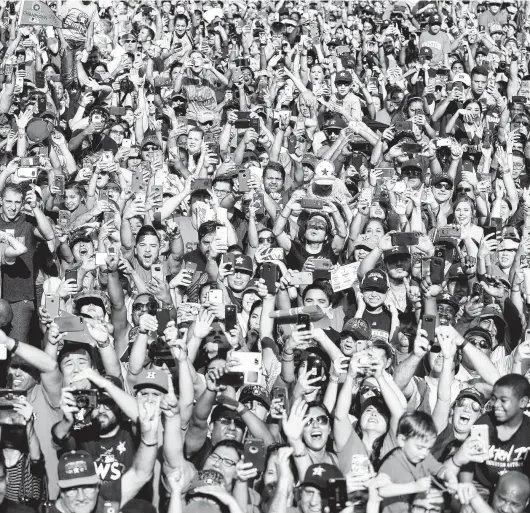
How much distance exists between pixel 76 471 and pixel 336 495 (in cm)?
119

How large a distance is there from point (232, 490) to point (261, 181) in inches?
165

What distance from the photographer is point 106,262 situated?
7625mm

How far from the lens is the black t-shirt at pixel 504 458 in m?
6.01

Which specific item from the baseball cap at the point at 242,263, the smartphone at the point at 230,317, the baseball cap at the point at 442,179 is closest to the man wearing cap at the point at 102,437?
the smartphone at the point at 230,317

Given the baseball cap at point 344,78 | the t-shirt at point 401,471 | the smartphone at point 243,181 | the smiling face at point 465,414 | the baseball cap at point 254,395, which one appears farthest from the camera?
the baseball cap at point 344,78

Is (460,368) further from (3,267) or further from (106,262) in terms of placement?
(3,267)

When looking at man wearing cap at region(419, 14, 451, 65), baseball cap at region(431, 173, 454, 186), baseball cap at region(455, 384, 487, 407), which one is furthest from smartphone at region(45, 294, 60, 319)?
man wearing cap at region(419, 14, 451, 65)

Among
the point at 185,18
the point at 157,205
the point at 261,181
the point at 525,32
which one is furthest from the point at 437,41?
the point at 157,205

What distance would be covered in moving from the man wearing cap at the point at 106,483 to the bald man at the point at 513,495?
1.66 metres

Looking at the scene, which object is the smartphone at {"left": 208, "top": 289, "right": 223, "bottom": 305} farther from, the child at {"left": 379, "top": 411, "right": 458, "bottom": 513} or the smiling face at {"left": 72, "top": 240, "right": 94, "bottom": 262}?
the smiling face at {"left": 72, "top": 240, "right": 94, "bottom": 262}

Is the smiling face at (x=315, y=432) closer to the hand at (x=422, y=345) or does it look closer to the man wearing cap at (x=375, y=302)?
the hand at (x=422, y=345)

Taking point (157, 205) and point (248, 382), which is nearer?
point (248, 382)

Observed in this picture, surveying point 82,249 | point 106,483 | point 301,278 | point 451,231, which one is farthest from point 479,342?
point 82,249

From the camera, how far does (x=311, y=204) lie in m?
8.67
